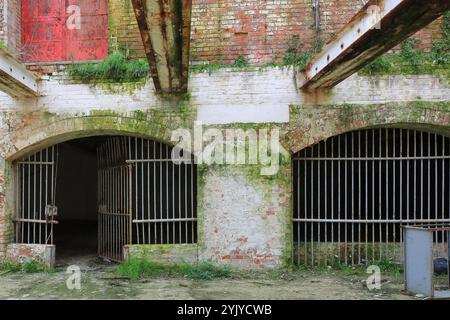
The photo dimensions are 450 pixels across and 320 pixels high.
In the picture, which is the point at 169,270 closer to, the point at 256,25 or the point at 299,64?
the point at 299,64

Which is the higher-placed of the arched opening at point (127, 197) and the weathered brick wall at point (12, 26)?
the weathered brick wall at point (12, 26)

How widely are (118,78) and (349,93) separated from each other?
12.4 ft

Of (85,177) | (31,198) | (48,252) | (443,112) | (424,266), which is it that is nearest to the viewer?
(424,266)

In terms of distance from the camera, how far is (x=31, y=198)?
25.6ft

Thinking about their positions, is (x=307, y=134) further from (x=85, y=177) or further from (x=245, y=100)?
(x=85, y=177)

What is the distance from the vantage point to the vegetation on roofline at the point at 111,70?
7066mm

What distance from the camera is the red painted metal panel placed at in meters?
7.55

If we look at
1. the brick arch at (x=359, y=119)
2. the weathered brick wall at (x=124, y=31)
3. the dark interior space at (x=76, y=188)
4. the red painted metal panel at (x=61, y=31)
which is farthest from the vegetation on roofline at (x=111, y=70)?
the dark interior space at (x=76, y=188)

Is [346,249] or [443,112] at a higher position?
[443,112]

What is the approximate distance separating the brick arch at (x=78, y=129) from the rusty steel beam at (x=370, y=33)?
2.63m

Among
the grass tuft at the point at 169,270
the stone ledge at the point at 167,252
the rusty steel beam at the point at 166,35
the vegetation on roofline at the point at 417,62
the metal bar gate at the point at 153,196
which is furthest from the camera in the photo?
the metal bar gate at the point at 153,196

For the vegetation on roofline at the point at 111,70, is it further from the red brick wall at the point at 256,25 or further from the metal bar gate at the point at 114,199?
the metal bar gate at the point at 114,199

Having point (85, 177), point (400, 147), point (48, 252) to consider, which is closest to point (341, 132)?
point (400, 147)

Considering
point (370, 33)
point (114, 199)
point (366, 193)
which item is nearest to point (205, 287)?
point (114, 199)
